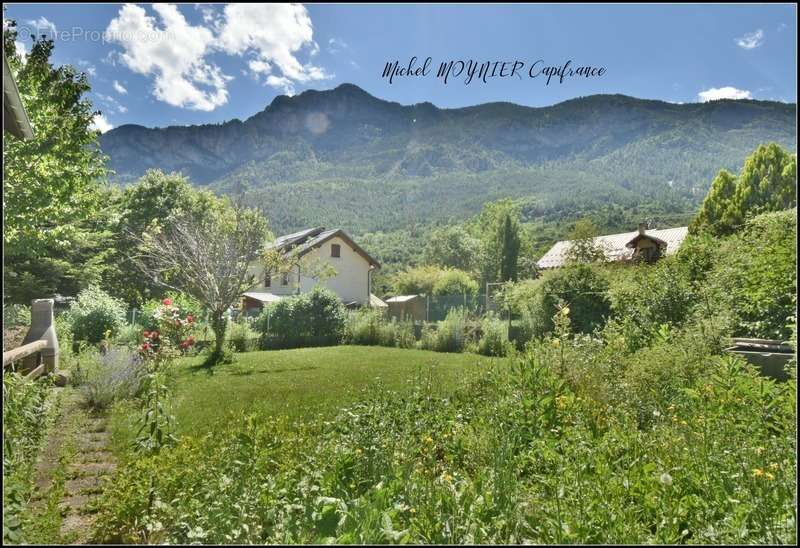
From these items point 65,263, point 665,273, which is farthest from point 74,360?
point 665,273

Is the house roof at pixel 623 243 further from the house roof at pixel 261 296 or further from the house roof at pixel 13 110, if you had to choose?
the house roof at pixel 13 110

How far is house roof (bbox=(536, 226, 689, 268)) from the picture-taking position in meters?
22.4

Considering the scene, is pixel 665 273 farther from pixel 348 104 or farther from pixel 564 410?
pixel 348 104

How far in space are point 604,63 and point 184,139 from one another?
387 centimetres

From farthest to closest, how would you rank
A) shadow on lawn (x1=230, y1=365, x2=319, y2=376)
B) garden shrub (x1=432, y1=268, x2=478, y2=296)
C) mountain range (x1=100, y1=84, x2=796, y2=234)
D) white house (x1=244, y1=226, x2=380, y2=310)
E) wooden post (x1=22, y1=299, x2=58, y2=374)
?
garden shrub (x1=432, y1=268, x2=478, y2=296) → white house (x1=244, y1=226, x2=380, y2=310) → shadow on lawn (x1=230, y1=365, x2=319, y2=376) → wooden post (x1=22, y1=299, x2=58, y2=374) → mountain range (x1=100, y1=84, x2=796, y2=234)

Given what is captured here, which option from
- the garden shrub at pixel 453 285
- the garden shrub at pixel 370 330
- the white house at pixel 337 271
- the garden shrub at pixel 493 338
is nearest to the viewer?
the garden shrub at pixel 493 338

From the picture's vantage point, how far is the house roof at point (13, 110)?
3.12 meters

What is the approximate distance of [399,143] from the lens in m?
8.63

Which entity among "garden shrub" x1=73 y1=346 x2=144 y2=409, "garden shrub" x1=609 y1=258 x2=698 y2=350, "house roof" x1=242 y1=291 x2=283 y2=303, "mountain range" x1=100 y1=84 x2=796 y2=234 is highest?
"mountain range" x1=100 y1=84 x2=796 y2=234

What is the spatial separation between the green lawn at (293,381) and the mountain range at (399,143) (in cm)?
264

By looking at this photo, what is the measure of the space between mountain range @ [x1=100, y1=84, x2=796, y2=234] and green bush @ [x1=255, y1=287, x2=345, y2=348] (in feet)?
8.11

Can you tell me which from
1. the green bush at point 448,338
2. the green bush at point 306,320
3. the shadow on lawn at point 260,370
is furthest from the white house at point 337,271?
the shadow on lawn at point 260,370

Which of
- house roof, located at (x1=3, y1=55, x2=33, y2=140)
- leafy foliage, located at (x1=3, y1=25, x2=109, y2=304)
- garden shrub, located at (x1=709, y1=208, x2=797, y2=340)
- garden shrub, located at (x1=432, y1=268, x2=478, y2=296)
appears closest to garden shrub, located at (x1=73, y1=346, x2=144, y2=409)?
leafy foliage, located at (x1=3, y1=25, x2=109, y2=304)

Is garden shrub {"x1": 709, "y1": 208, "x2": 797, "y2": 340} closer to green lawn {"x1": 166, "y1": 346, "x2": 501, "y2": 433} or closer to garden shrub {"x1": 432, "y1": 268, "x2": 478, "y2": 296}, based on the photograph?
green lawn {"x1": 166, "y1": 346, "x2": 501, "y2": 433}
